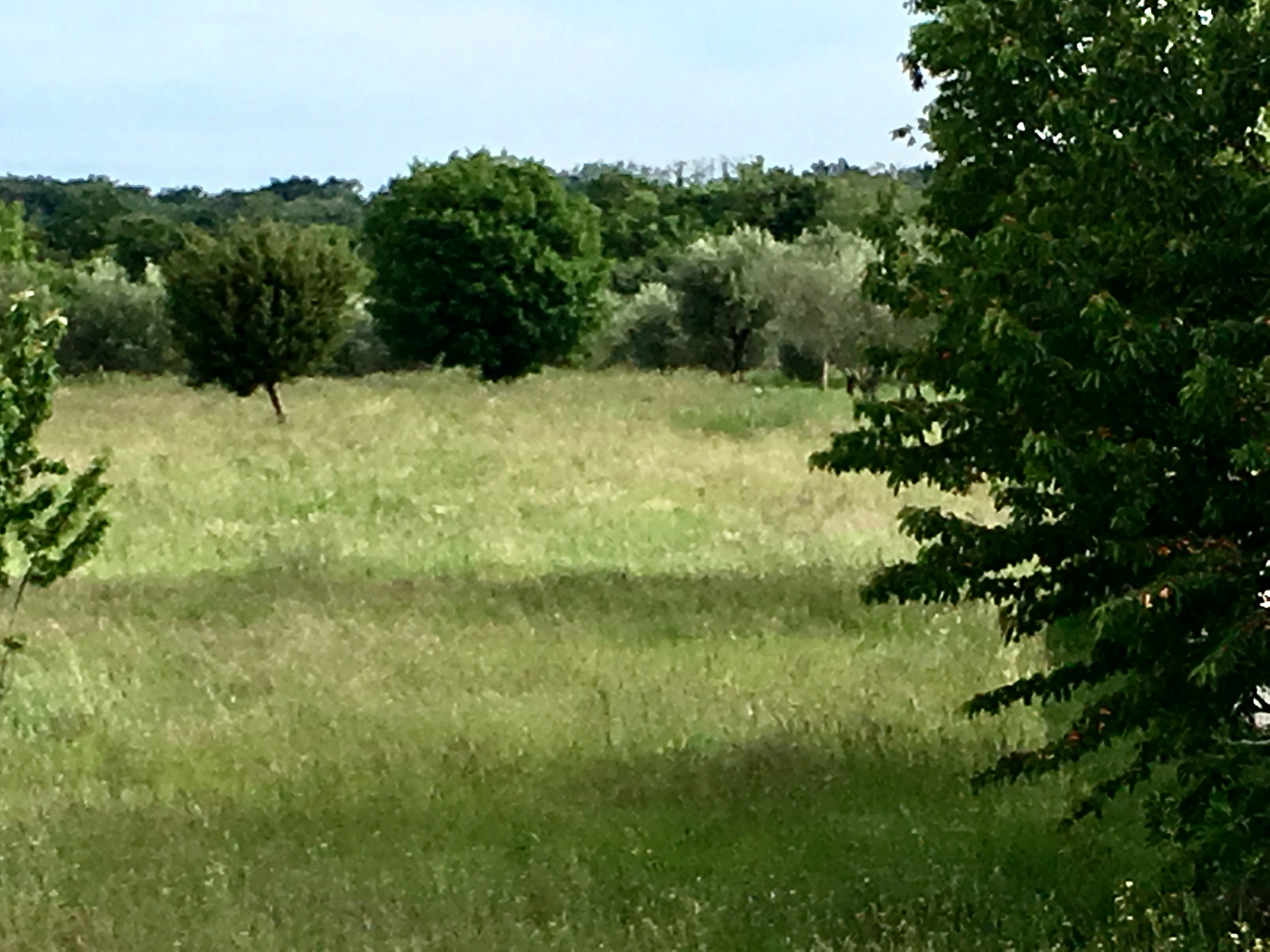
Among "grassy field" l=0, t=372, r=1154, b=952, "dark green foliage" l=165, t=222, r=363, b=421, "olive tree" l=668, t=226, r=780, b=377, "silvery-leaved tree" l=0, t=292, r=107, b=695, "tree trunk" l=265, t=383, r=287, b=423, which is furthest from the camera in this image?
"olive tree" l=668, t=226, r=780, b=377

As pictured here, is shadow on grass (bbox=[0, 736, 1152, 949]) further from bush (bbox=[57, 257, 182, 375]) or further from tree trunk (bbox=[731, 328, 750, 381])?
bush (bbox=[57, 257, 182, 375])

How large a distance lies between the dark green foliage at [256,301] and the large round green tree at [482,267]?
1865 centimetres

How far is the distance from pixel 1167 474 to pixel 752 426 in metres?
29.5

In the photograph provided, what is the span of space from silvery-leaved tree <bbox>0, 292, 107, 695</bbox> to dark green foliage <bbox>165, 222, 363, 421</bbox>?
78.1 feet

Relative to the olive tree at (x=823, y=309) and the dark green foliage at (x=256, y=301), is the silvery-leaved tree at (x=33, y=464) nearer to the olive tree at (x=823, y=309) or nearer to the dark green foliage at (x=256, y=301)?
the dark green foliage at (x=256, y=301)

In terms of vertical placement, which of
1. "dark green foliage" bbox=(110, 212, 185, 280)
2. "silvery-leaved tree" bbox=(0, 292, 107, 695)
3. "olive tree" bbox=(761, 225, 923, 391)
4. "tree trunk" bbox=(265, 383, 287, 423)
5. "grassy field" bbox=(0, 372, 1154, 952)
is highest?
"dark green foliage" bbox=(110, 212, 185, 280)

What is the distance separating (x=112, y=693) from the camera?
12.6 m

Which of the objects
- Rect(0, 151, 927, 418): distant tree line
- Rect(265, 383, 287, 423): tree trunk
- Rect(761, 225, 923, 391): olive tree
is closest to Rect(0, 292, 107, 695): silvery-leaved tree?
Rect(0, 151, 927, 418): distant tree line

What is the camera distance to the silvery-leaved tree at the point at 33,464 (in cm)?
1048

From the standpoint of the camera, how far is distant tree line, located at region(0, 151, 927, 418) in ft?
115

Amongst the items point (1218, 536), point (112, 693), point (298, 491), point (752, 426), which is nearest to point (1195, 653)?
point (1218, 536)

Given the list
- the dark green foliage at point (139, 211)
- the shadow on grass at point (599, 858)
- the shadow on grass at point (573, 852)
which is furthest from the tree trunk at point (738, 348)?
the shadow on grass at point (599, 858)

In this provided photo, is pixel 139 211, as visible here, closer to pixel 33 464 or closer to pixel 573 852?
pixel 33 464

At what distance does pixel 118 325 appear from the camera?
210 feet
